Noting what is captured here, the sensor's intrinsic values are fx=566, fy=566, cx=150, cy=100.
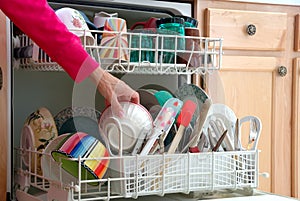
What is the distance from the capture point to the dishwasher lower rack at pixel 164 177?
1.14 m

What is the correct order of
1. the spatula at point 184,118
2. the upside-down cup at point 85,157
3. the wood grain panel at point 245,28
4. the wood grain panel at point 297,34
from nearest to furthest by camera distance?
the upside-down cup at point 85,157
the spatula at point 184,118
the wood grain panel at point 245,28
the wood grain panel at point 297,34

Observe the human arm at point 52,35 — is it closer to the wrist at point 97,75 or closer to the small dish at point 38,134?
the wrist at point 97,75

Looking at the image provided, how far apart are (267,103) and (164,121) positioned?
0.71 m

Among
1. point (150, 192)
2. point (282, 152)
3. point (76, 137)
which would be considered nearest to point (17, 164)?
point (76, 137)

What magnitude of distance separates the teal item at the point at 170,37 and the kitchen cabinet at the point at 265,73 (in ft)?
1.06

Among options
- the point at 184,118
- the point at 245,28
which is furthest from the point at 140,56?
the point at 245,28

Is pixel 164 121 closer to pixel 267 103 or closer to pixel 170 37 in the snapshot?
pixel 170 37

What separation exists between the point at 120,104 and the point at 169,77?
52 centimetres

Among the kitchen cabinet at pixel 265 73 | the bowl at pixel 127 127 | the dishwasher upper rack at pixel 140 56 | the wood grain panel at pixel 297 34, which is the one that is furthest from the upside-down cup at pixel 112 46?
the wood grain panel at pixel 297 34

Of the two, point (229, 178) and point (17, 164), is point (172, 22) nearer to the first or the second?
point (229, 178)

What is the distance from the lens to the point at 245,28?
178 centimetres

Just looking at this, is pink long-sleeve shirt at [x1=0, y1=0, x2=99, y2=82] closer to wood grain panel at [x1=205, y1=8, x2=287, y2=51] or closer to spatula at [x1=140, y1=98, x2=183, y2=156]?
spatula at [x1=140, y1=98, x2=183, y2=156]

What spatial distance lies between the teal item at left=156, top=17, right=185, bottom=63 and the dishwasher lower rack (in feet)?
0.83

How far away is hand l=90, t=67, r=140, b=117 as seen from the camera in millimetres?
1185
